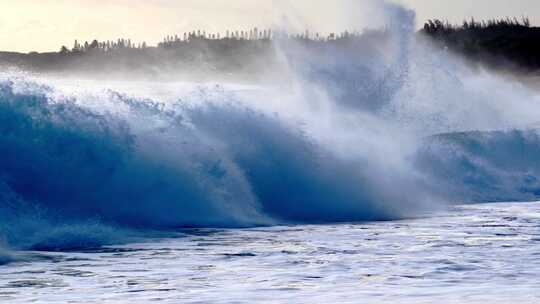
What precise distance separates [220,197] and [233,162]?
64.3 inches

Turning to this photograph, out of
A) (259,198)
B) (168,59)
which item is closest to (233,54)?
(168,59)

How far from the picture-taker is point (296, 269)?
10.9 m

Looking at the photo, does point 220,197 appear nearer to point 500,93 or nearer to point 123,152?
point 123,152

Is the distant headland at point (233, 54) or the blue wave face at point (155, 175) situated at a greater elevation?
the distant headland at point (233, 54)

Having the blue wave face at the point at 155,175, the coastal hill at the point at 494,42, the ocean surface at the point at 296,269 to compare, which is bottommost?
the ocean surface at the point at 296,269

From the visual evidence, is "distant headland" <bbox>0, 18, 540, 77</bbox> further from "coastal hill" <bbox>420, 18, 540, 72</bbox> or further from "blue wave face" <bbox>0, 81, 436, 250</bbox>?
"blue wave face" <bbox>0, 81, 436, 250</bbox>

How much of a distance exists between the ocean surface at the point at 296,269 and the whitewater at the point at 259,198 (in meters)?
0.03

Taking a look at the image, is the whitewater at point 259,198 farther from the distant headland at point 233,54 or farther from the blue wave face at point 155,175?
the distant headland at point 233,54

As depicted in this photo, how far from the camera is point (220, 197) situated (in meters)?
15.9

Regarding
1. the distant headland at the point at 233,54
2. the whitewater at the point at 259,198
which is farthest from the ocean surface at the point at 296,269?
the distant headland at the point at 233,54

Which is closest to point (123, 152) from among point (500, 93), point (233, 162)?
point (233, 162)

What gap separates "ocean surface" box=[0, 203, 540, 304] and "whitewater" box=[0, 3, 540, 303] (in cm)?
3

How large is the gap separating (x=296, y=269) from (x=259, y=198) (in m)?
5.82

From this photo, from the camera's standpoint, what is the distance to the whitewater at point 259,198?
10.3m
